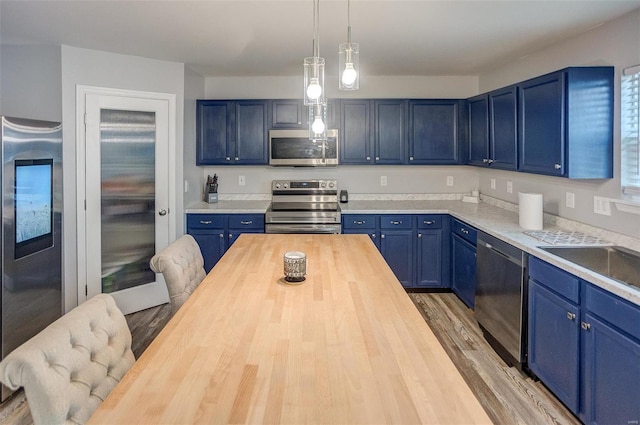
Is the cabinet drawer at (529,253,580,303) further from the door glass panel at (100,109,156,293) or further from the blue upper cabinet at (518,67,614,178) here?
the door glass panel at (100,109,156,293)

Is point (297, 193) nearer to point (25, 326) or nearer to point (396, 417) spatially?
Answer: point (25, 326)

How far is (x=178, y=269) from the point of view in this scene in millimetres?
2092

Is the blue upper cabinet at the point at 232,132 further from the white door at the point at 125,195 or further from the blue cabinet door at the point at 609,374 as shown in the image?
the blue cabinet door at the point at 609,374

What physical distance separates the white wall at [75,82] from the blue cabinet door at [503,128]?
3.08 m

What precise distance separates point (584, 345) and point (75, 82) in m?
4.02

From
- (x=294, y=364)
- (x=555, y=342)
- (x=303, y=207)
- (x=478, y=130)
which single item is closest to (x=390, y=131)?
(x=478, y=130)

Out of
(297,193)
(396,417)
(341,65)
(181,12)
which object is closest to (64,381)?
(396,417)

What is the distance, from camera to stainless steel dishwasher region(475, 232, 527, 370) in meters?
2.76

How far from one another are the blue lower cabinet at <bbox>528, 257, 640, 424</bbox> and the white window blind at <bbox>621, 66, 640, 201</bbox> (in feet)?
2.53

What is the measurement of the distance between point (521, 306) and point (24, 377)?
267 centimetres

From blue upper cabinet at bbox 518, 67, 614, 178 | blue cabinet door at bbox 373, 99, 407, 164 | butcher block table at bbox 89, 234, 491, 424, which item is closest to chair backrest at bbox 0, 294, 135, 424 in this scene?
butcher block table at bbox 89, 234, 491, 424

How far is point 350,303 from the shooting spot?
1708 mm

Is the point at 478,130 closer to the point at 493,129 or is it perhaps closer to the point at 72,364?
the point at 493,129

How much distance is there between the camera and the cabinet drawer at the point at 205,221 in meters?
4.27
